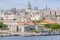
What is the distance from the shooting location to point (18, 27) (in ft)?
140

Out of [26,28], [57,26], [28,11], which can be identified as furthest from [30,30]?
[28,11]

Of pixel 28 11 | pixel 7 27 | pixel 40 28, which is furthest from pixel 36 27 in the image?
pixel 28 11

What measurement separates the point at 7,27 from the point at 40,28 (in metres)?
4.44

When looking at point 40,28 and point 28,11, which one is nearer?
point 40,28

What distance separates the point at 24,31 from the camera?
40.9 metres

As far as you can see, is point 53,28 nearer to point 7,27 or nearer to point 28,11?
point 7,27

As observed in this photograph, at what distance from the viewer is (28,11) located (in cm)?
7419

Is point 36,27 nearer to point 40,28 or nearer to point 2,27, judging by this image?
point 40,28

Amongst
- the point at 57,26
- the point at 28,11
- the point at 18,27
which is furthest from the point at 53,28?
the point at 28,11

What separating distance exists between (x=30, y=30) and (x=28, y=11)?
31690 millimetres

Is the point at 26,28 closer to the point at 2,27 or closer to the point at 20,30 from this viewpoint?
the point at 20,30

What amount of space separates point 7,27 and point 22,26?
3.14 m

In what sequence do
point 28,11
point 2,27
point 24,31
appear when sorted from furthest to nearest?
point 28,11 < point 2,27 < point 24,31

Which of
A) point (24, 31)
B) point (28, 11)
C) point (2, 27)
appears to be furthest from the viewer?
point (28, 11)
